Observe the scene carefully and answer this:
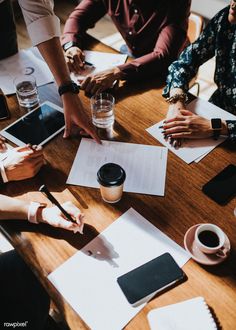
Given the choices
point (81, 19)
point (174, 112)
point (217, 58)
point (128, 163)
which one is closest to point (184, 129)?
point (174, 112)

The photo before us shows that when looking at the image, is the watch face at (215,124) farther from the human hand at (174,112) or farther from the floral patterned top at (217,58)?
the floral patterned top at (217,58)

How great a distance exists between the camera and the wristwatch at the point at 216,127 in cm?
A: 116

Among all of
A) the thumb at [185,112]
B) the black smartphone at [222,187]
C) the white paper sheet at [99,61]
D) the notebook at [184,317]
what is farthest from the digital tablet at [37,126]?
the notebook at [184,317]

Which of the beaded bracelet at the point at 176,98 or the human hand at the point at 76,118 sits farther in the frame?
the beaded bracelet at the point at 176,98

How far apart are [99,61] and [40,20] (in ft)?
1.18

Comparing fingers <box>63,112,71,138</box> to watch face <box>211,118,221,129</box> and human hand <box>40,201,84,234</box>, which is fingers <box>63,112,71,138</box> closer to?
human hand <box>40,201,84,234</box>

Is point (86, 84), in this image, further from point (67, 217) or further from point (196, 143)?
point (67, 217)

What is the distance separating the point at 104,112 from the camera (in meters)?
1.21

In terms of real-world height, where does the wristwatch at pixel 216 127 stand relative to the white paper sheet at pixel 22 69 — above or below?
below

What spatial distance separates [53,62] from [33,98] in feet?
0.54

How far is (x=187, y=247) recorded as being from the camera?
0.85 m

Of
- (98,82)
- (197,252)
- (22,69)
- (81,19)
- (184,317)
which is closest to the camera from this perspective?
(184,317)

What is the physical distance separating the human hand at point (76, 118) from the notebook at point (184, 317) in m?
0.61

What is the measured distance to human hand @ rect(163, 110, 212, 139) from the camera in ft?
3.78
